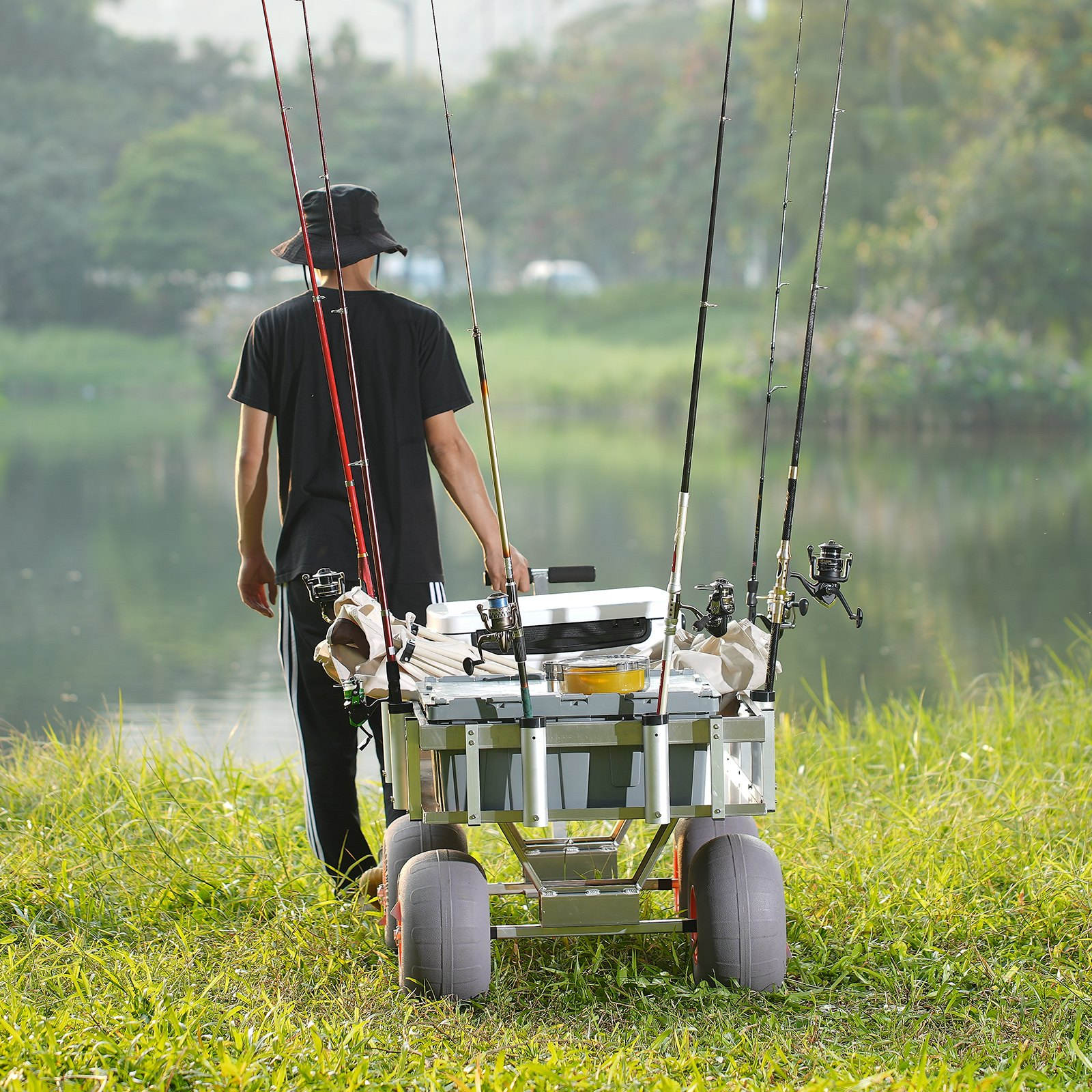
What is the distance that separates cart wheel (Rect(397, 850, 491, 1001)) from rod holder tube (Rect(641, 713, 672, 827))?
1.05 feet

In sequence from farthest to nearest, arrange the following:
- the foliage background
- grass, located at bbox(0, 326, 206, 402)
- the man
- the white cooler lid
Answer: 1. grass, located at bbox(0, 326, 206, 402)
2. the foliage background
3. the man
4. the white cooler lid

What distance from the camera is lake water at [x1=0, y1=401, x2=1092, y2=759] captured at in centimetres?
688

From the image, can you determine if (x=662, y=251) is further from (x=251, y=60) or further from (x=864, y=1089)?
(x=864, y=1089)

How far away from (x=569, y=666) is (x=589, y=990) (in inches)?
22.5

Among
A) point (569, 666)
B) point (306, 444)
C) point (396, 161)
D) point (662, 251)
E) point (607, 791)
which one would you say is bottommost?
point (662, 251)

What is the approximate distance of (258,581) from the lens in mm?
3014

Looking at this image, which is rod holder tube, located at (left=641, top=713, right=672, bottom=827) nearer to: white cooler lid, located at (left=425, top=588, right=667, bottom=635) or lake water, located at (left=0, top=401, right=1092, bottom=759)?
white cooler lid, located at (left=425, top=588, right=667, bottom=635)

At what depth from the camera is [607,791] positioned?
223 centimetres

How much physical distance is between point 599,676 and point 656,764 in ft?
0.57

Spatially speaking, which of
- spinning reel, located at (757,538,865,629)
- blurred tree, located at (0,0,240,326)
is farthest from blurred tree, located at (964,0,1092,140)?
spinning reel, located at (757,538,865,629)

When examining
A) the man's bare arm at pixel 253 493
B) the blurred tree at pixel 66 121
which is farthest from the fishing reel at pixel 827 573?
the blurred tree at pixel 66 121

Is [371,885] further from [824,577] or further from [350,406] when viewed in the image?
[824,577]

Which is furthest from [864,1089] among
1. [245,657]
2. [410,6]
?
[410,6]

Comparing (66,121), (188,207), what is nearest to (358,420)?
(188,207)
